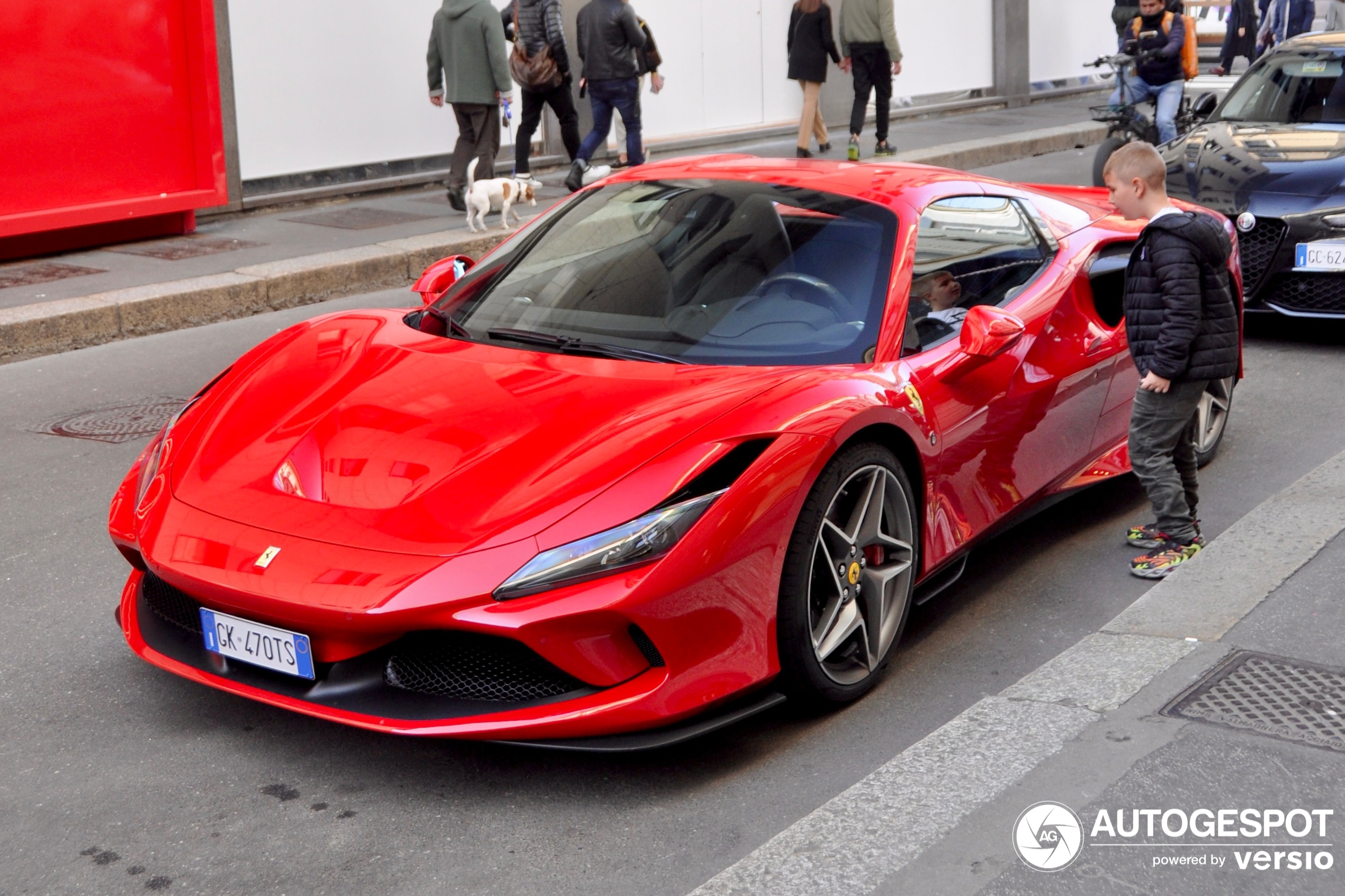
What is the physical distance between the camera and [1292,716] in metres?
3.49

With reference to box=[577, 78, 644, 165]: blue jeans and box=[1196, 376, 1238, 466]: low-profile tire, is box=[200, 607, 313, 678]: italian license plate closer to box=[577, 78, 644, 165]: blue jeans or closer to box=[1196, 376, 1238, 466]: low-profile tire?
box=[1196, 376, 1238, 466]: low-profile tire

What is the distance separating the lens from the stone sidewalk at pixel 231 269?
8625 millimetres

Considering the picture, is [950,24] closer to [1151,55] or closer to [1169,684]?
[1151,55]

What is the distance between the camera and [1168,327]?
15.0ft

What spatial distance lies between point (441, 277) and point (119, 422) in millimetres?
2502

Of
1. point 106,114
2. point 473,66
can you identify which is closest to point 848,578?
point 106,114

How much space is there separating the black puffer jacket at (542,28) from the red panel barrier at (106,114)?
3055 mm

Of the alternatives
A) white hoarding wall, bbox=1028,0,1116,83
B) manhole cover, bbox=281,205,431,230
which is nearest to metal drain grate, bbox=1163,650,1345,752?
manhole cover, bbox=281,205,431,230

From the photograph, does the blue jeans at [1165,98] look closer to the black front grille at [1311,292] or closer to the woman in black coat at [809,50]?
the woman in black coat at [809,50]

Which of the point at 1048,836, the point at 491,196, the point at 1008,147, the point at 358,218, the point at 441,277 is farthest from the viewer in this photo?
the point at 1008,147

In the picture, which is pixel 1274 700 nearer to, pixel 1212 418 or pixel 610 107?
pixel 1212 418

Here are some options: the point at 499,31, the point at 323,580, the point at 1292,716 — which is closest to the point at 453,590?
the point at 323,580

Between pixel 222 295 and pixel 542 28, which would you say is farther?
pixel 542 28

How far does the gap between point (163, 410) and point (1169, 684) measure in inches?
194
